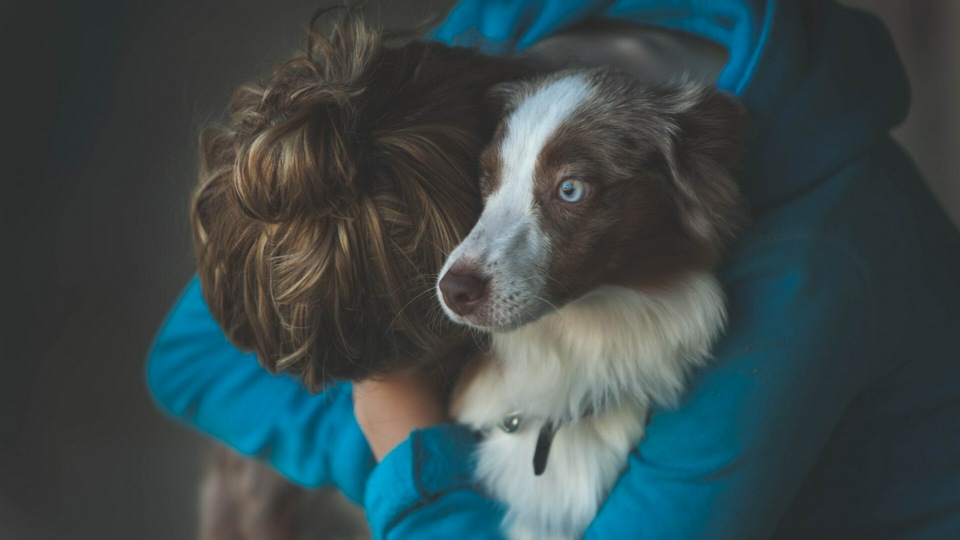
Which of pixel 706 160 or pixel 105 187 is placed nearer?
pixel 706 160

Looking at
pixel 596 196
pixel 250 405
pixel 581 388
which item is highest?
pixel 596 196

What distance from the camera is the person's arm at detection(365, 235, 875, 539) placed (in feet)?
2.61

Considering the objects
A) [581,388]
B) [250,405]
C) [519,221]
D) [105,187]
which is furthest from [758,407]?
[105,187]

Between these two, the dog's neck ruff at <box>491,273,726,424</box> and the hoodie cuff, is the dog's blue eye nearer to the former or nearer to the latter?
the dog's neck ruff at <box>491,273,726,424</box>

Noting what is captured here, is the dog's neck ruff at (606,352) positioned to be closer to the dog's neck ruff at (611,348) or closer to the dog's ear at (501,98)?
the dog's neck ruff at (611,348)

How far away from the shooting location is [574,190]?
749 millimetres

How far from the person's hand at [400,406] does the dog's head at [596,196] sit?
1.05 feet

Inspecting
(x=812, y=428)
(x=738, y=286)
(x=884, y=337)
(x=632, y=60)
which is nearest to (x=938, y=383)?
(x=884, y=337)

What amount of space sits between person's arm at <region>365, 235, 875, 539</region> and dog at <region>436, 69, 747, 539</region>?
32mm

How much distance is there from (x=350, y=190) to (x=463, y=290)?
0.56ft

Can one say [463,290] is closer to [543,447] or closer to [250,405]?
[543,447]

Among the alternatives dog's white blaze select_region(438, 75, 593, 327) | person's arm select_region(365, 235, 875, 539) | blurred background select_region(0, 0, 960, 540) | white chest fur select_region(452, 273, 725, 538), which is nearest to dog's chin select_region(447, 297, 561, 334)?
dog's white blaze select_region(438, 75, 593, 327)

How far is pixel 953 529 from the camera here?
98 cm

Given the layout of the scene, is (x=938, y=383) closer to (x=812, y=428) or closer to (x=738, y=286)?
(x=812, y=428)
